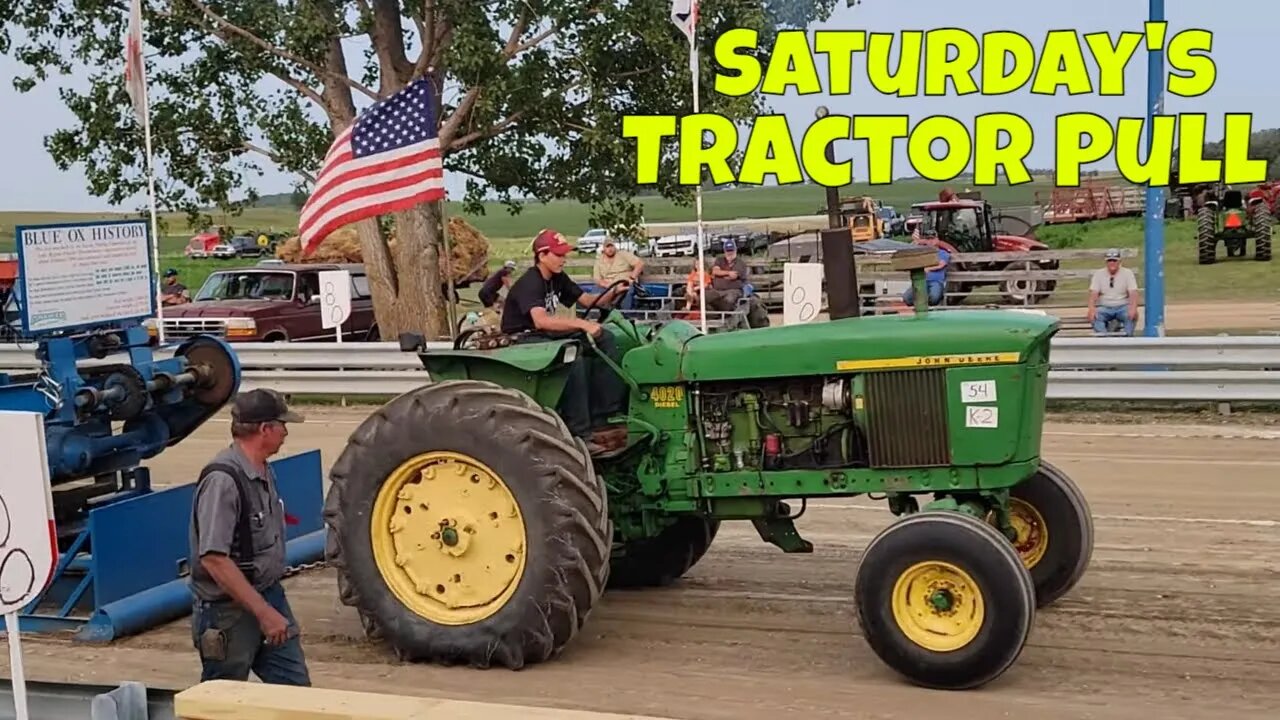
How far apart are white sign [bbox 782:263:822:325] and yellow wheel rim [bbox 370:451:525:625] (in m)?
8.89

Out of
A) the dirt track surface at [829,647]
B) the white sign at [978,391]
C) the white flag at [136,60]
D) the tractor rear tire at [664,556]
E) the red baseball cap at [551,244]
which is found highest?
the white flag at [136,60]

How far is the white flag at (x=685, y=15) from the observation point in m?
15.9

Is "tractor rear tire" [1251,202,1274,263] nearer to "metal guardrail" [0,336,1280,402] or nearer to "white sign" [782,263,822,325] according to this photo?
"white sign" [782,263,822,325]

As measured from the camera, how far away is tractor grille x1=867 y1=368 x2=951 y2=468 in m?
6.47

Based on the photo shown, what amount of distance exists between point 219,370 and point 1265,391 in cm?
868

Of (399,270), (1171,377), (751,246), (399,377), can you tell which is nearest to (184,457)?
(399,377)

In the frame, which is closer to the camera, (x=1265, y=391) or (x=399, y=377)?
(x=1265, y=391)

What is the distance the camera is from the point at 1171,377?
1308cm

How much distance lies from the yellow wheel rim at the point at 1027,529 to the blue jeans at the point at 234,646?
11.7 ft

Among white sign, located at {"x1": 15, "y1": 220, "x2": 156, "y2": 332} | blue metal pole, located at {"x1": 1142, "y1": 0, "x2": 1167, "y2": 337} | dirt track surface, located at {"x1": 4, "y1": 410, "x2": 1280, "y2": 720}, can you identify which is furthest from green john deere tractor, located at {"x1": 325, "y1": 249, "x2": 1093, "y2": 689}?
blue metal pole, located at {"x1": 1142, "y1": 0, "x2": 1167, "y2": 337}

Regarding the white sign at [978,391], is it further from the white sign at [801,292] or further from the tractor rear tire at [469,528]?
the white sign at [801,292]

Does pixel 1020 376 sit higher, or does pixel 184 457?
pixel 1020 376

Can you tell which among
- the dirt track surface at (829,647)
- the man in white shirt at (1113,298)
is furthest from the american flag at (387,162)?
the man in white shirt at (1113,298)

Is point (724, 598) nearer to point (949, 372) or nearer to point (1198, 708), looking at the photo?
point (949, 372)
